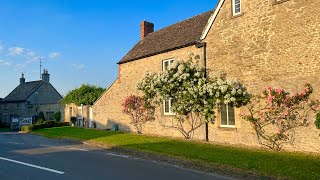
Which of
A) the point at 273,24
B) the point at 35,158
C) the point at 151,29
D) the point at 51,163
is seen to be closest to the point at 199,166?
the point at 51,163

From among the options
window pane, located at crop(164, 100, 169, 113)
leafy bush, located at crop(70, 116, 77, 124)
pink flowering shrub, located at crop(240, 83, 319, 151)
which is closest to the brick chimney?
window pane, located at crop(164, 100, 169, 113)

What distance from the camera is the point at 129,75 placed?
25984 millimetres

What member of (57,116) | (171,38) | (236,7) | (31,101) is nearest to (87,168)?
(236,7)

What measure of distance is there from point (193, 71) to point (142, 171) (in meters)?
10.1

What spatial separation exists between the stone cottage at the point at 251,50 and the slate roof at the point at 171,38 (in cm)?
12

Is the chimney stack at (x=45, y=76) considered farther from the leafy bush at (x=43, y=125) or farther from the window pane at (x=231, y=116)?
the window pane at (x=231, y=116)

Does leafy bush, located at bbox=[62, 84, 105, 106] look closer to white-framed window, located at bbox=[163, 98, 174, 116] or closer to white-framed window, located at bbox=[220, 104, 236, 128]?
white-framed window, located at bbox=[163, 98, 174, 116]

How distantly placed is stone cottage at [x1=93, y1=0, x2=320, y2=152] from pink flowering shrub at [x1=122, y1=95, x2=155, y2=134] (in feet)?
3.37

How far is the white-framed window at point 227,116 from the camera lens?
17.1m

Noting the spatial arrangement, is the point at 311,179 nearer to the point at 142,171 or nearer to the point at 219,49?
the point at 142,171

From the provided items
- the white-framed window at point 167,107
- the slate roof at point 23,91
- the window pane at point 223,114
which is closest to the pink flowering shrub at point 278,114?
the window pane at point 223,114

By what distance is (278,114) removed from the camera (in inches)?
574

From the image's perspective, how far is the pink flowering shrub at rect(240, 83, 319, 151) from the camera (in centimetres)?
1375

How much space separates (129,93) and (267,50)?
44.5 ft
